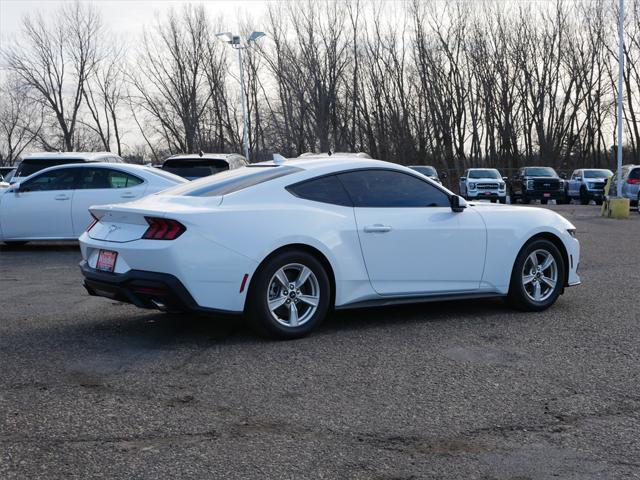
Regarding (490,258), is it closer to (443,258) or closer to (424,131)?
(443,258)

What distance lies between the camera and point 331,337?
21.2 ft

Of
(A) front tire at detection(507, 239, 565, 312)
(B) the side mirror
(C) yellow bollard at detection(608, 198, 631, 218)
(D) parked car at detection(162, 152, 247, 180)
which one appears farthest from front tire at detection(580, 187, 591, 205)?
(B) the side mirror

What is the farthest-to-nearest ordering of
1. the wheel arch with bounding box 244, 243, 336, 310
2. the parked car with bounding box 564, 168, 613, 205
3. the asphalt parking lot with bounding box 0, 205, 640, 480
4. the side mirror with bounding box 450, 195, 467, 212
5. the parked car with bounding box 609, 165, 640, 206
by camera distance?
the parked car with bounding box 564, 168, 613, 205 < the parked car with bounding box 609, 165, 640, 206 < the side mirror with bounding box 450, 195, 467, 212 < the wheel arch with bounding box 244, 243, 336, 310 < the asphalt parking lot with bounding box 0, 205, 640, 480

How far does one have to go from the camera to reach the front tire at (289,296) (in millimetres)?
6117

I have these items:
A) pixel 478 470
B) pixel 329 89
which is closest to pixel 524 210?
pixel 478 470

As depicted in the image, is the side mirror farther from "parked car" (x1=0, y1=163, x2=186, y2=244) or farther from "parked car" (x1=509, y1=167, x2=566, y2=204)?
"parked car" (x1=509, y1=167, x2=566, y2=204)

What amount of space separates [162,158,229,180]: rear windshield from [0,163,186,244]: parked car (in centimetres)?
258

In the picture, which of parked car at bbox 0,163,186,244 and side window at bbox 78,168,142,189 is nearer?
parked car at bbox 0,163,186,244

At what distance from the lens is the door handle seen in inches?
262

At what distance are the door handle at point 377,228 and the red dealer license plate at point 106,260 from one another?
199 centimetres

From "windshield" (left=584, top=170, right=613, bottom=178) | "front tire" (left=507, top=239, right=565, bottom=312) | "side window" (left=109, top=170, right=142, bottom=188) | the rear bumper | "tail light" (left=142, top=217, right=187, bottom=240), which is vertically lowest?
"front tire" (left=507, top=239, right=565, bottom=312)

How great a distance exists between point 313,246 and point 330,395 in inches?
Result: 68.5

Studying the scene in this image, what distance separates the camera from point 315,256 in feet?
21.1

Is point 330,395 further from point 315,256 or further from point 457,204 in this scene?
point 457,204
